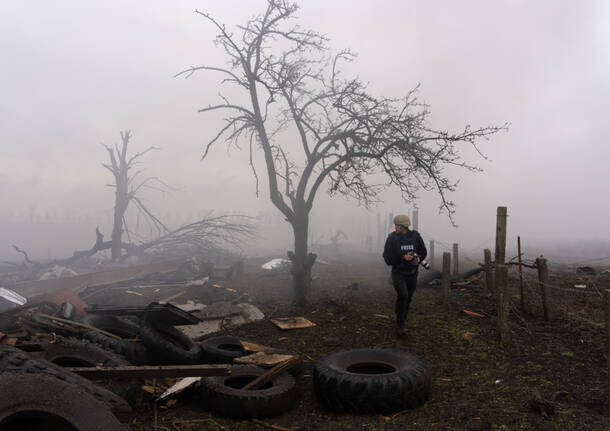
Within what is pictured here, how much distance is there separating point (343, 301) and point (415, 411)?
5720mm

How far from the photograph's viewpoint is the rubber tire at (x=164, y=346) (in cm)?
581

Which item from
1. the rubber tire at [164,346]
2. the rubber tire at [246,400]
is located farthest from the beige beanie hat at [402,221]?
the rubber tire at [164,346]

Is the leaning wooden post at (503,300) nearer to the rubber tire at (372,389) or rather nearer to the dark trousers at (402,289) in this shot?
the dark trousers at (402,289)

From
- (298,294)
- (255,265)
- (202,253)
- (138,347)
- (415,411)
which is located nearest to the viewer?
(415,411)

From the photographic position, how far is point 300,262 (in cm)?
1049

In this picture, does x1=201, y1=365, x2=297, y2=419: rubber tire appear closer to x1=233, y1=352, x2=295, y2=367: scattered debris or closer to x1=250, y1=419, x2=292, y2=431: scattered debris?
x1=250, y1=419, x2=292, y2=431: scattered debris

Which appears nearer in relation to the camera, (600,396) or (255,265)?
(600,396)

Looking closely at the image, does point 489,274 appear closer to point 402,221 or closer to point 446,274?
point 446,274

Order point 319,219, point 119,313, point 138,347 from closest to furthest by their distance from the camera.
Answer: point 138,347, point 119,313, point 319,219

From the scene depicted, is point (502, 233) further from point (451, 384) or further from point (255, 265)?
point (255, 265)

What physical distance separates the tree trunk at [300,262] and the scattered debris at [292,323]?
4.92 feet

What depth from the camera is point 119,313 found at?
26.2 ft

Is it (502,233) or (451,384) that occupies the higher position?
(502,233)

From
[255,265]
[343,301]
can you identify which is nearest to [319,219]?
[255,265]
